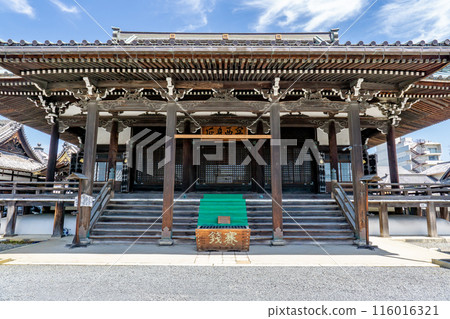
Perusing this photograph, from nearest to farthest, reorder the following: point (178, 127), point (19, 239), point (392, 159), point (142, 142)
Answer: point (19, 239) < point (392, 159) < point (178, 127) < point (142, 142)

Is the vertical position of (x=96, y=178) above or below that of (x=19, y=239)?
above

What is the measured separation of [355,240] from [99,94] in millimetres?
9942

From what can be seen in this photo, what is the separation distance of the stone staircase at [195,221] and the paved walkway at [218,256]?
1.35 ft

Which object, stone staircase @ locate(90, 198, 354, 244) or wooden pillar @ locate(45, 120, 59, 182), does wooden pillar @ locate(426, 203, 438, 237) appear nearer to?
stone staircase @ locate(90, 198, 354, 244)

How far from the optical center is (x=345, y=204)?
30.5 ft

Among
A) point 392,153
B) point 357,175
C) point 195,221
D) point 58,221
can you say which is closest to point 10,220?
point 58,221

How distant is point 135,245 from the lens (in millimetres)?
7895

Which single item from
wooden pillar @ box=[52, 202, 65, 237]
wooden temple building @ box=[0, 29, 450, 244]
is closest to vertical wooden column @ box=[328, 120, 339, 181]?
wooden temple building @ box=[0, 29, 450, 244]

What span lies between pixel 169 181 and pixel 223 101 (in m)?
3.37

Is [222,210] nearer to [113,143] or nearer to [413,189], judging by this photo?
[113,143]

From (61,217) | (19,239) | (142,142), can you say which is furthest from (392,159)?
(19,239)

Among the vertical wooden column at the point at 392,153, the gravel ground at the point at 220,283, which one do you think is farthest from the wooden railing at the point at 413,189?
the gravel ground at the point at 220,283

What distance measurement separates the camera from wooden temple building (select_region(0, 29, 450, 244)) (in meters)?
7.17

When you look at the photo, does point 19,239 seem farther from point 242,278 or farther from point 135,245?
point 242,278
